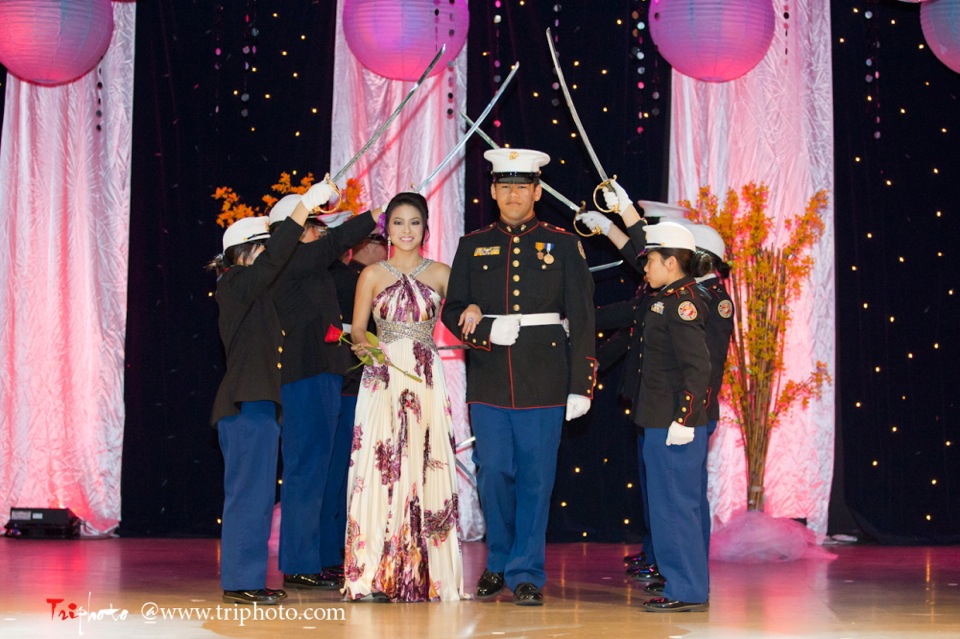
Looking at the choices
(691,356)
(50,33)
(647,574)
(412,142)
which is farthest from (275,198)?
(691,356)

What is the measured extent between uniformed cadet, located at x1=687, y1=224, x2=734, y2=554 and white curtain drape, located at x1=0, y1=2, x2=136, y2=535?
3.61m

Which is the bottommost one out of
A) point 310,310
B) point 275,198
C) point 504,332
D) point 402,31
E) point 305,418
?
point 305,418

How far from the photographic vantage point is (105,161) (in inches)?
290

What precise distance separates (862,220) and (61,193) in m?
4.58

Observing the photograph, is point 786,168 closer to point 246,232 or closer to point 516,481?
point 516,481

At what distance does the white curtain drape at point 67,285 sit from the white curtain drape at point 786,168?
10.6 feet

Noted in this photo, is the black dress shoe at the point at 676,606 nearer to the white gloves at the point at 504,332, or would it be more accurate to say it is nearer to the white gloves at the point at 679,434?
the white gloves at the point at 679,434

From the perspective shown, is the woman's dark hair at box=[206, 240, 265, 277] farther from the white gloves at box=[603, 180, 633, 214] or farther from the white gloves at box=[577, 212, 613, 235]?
the white gloves at box=[577, 212, 613, 235]

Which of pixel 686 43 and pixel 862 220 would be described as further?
pixel 862 220

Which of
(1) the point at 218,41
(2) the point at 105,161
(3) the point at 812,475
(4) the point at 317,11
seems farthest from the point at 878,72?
(2) the point at 105,161

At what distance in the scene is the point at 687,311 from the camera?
4426 mm

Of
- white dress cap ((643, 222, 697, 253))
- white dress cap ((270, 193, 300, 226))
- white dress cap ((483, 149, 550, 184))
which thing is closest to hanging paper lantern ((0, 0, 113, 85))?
white dress cap ((270, 193, 300, 226))

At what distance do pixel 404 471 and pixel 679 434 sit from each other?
104 cm

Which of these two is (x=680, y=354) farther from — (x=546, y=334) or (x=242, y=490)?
(x=242, y=490)
